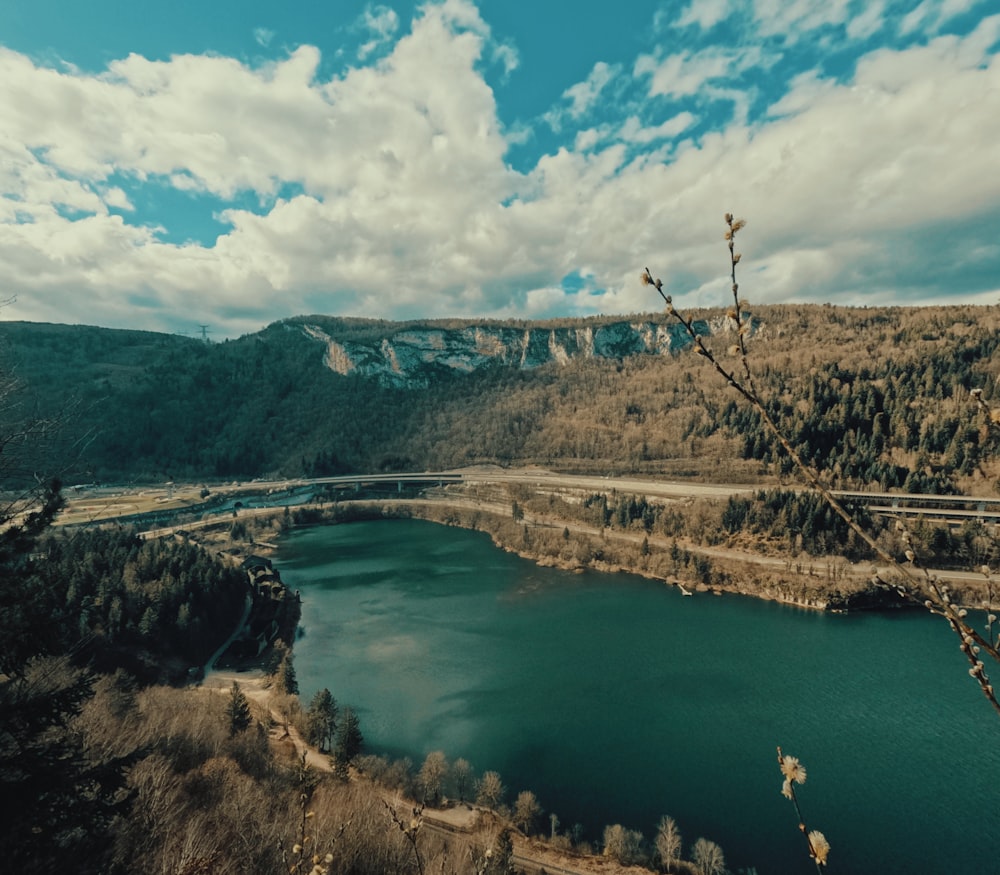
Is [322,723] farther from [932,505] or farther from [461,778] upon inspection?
[932,505]

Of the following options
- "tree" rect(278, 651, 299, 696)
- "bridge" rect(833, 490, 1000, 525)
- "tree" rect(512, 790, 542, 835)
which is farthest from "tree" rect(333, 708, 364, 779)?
"bridge" rect(833, 490, 1000, 525)

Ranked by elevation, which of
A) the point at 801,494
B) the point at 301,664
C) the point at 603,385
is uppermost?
the point at 603,385

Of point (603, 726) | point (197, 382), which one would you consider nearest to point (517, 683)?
point (603, 726)

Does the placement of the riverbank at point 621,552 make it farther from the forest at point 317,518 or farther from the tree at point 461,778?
the tree at point 461,778

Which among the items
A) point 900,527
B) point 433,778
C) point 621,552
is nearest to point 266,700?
point 433,778

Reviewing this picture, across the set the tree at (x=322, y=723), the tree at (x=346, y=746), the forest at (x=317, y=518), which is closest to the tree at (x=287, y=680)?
the forest at (x=317, y=518)

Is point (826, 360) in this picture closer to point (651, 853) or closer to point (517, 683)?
point (517, 683)
